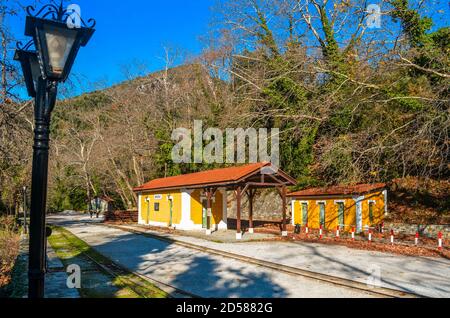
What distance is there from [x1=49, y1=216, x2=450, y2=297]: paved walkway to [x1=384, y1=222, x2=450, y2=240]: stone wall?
19.0 feet

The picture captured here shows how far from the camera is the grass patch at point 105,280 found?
912cm

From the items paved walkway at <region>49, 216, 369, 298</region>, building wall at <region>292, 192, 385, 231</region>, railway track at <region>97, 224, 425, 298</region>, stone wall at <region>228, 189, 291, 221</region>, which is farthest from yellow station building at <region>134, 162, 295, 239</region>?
paved walkway at <region>49, 216, 369, 298</region>

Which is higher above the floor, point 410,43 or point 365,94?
point 410,43

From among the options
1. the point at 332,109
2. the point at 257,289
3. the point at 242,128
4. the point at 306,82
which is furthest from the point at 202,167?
the point at 257,289

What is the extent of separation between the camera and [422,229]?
2156cm

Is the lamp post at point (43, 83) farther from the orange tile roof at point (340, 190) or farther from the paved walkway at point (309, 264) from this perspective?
the orange tile roof at point (340, 190)

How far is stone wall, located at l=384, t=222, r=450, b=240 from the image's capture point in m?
20.2

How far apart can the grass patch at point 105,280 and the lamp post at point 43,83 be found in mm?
5290

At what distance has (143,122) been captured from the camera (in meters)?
45.6

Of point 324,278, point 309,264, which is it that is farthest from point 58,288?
point 309,264

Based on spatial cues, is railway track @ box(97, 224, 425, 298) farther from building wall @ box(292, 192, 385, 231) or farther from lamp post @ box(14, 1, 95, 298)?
building wall @ box(292, 192, 385, 231)

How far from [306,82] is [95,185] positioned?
40.9 metres
